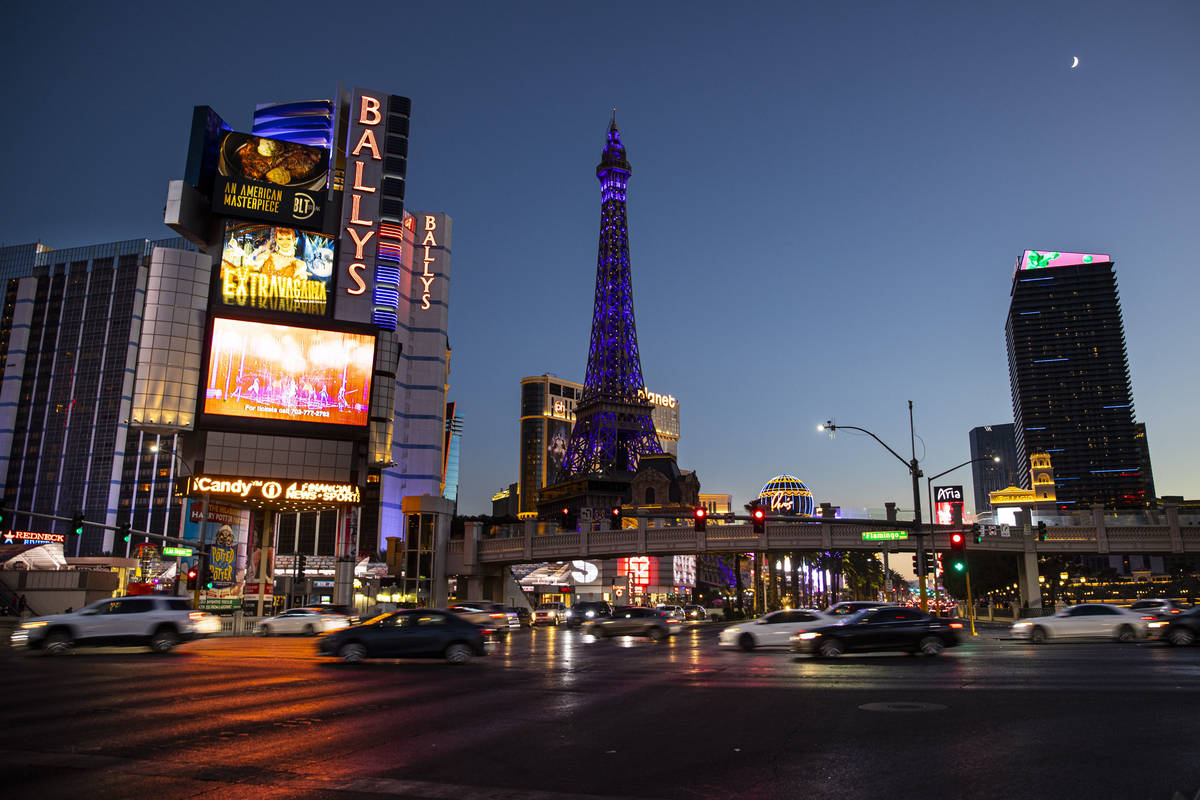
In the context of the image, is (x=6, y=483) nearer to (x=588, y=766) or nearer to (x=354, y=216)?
(x=354, y=216)

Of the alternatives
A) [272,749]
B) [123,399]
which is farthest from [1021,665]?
[123,399]

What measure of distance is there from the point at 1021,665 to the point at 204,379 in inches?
2129

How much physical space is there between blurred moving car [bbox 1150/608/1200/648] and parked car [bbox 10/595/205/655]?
30.1m

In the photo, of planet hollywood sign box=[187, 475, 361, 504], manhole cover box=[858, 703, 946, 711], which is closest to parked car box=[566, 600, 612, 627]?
planet hollywood sign box=[187, 475, 361, 504]

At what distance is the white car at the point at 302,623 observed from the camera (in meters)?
39.1

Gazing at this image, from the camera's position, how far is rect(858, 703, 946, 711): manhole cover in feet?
40.6

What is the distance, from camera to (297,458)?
6200cm

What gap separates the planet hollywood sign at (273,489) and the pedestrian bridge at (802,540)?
66.1 feet

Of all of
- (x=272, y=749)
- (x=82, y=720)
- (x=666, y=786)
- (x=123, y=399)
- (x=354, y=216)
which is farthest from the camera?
(x=123, y=399)

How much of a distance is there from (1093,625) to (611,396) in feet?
433

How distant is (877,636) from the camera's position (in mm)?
23578

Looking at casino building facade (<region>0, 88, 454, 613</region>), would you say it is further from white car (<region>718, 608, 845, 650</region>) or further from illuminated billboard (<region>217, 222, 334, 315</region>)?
white car (<region>718, 608, 845, 650</region>)

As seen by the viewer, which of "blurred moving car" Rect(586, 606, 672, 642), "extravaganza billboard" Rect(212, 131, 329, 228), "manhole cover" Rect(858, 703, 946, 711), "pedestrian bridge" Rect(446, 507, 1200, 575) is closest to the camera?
"manhole cover" Rect(858, 703, 946, 711)

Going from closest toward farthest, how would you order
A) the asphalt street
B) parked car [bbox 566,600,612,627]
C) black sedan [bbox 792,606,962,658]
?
the asphalt street < black sedan [bbox 792,606,962,658] < parked car [bbox 566,600,612,627]
